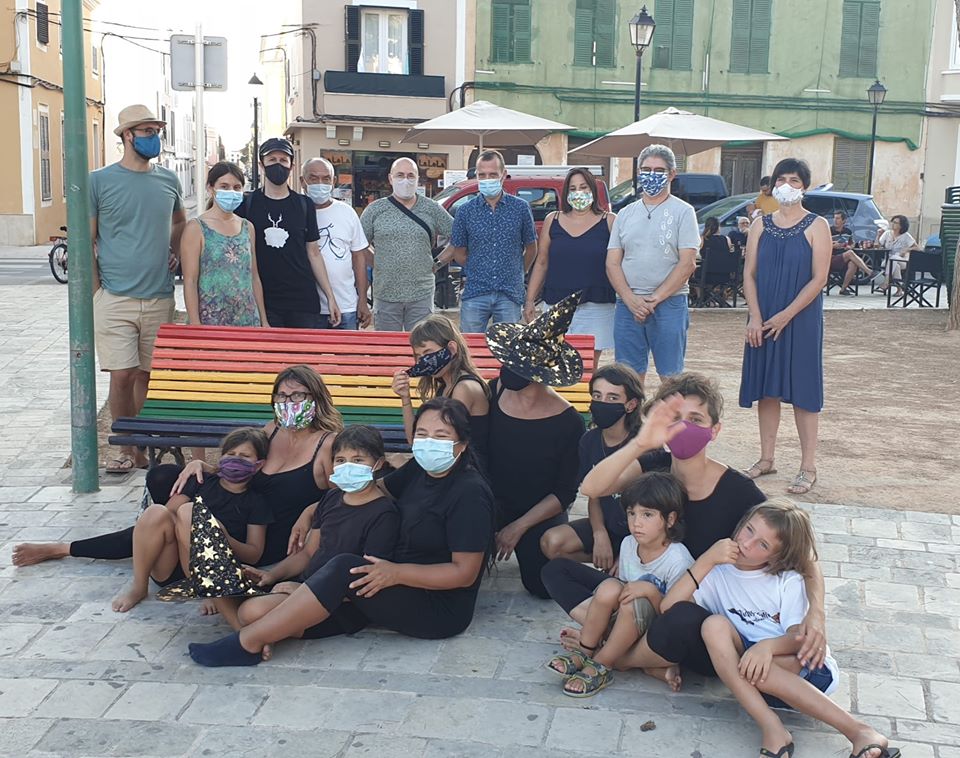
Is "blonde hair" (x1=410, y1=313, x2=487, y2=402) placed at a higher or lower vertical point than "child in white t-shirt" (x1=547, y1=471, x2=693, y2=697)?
higher

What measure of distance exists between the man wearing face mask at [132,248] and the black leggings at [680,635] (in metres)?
3.74

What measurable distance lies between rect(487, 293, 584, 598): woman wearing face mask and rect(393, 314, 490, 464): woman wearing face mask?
6 centimetres

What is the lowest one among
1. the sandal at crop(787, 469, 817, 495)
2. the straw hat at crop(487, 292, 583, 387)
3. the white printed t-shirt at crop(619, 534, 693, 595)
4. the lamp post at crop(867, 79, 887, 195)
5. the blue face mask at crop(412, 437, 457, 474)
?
the sandal at crop(787, 469, 817, 495)

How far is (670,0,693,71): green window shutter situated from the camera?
2894 cm

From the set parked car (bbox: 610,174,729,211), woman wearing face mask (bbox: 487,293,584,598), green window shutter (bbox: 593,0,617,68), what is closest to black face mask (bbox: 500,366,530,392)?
woman wearing face mask (bbox: 487,293,584,598)

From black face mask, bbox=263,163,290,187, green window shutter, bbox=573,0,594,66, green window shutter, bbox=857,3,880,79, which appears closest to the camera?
black face mask, bbox=263,163,290,187

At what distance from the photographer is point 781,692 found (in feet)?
11.9

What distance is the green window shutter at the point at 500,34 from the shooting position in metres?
28.1

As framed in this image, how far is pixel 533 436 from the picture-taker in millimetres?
4789

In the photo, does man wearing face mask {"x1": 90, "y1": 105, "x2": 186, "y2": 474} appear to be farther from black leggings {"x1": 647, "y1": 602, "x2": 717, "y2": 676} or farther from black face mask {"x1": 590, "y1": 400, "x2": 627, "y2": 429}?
black leggings {"x1": 647, "y1": 602, "x2": 717, "y2": 676}

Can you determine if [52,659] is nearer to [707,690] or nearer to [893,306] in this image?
[707,690]

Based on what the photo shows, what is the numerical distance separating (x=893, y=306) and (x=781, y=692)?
13.8 metres

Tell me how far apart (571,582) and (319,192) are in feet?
11.9

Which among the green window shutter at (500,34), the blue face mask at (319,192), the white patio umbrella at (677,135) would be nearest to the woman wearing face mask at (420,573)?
the blue face mask at (319,192)
